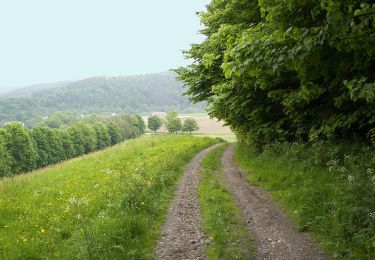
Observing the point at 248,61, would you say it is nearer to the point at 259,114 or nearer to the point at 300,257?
the point at 300,257

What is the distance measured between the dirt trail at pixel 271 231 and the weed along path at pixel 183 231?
1.63 metres

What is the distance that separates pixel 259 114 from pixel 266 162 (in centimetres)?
341

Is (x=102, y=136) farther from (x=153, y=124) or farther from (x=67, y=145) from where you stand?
(x=153, y=124)

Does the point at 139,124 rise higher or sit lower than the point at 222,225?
lower

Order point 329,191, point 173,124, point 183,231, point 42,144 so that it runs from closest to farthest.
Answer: point 183,231, point 329,191, point 42,144, point 173,124

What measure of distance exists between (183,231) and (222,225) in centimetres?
125

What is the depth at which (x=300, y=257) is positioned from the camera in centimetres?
796

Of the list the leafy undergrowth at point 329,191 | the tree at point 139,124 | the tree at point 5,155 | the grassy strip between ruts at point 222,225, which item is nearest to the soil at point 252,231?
the grassy strip between ruts at point 222,225

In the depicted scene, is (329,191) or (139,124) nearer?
(329,191)

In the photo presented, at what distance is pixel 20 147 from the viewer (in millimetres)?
66062

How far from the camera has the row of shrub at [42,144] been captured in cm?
6354

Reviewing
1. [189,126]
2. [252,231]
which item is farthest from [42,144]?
[252,231]

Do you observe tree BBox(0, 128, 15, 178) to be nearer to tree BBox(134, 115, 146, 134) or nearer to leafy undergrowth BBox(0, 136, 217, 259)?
leafy undergrowth BBox(0, 136, 217, 259)

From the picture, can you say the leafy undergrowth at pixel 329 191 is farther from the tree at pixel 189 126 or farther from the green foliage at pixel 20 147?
the tree at pixel 189 126
